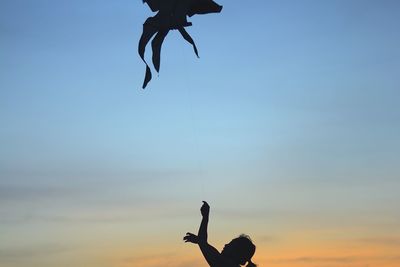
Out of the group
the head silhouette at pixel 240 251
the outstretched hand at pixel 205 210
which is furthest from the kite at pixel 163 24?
the head silhouette at pixel 240 251

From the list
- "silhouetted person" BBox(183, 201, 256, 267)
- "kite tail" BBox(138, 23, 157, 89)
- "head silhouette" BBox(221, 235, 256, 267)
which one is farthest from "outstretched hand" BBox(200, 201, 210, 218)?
"kite tail" BBox(138, 23, 157, 89)

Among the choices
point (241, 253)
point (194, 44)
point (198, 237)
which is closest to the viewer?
point (198, 237)

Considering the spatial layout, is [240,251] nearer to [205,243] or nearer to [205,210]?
[205,243]

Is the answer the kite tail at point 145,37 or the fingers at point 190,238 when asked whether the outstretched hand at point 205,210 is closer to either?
the fingers at point 190,238

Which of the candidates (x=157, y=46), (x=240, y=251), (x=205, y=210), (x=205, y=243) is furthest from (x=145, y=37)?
(x=240, y=251)

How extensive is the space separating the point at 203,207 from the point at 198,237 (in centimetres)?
42

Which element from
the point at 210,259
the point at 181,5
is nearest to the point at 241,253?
the point at 210,259

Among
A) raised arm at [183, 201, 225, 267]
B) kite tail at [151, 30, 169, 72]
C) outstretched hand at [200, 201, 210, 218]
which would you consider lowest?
raised arm at [183, 201, 225, 267]

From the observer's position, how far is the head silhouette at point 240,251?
7871 millimetres

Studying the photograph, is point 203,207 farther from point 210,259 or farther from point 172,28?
point 172,28

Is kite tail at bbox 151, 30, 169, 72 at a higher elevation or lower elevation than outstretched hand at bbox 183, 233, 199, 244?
higher

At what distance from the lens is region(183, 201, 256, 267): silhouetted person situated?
7.33 meters

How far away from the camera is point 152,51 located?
883 cm

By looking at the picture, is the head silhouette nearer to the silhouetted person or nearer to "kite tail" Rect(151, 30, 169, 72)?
the silhouetted person
